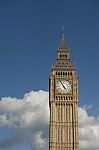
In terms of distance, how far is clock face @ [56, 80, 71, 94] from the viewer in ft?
364

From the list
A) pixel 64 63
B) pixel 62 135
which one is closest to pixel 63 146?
pixel 62 135

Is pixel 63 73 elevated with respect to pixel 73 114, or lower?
elevated

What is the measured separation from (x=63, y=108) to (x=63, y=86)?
16.4 ft

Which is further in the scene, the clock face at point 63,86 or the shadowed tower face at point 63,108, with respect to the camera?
the clock face at point 63,86

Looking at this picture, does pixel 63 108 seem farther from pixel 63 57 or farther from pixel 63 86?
pixel 63 57

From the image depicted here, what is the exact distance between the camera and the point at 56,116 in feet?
361

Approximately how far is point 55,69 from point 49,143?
17.4m

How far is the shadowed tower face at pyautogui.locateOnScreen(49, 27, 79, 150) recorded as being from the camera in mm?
107938

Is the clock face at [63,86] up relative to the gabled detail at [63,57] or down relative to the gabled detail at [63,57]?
down

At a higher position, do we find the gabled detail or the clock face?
the gabled detail

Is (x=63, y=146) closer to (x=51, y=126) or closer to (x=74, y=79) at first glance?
(x=51, y=126)

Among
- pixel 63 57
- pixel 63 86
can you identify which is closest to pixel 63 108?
pixel 63 86

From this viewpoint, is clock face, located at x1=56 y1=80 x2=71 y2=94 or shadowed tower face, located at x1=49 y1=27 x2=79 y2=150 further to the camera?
clock face, located at x1=56 y1=80 x2=71 y2=94

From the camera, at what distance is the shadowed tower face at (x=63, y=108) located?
10794 centimetres
